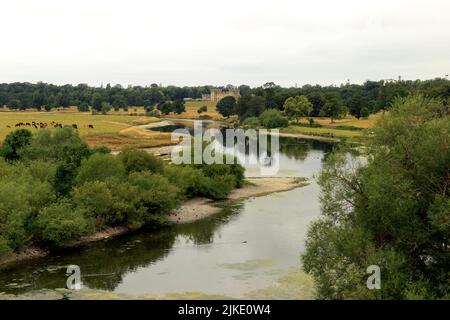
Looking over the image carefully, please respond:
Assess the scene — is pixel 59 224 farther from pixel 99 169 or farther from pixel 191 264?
pixel 99 169

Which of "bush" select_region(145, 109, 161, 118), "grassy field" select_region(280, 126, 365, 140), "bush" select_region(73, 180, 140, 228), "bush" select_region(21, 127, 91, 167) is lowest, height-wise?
"bush" select_region(73, 180, 140, 228)

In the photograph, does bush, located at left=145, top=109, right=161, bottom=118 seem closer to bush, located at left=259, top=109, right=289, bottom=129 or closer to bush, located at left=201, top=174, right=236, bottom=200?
bush, located at left=259, top=109, right=289, bottom=129

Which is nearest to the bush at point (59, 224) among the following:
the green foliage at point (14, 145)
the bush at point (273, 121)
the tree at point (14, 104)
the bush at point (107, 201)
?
the bush at point (107, 201)

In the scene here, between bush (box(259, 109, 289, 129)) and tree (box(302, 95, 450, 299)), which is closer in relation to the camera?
tree (box(302, 95, 450, 299))

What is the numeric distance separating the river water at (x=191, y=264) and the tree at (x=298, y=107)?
104m

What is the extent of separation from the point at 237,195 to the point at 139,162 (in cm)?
1377

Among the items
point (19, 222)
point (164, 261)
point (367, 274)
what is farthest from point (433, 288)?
point (19, 222)

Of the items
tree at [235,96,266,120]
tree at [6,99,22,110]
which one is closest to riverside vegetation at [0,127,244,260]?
tree at [235,96,266,120]

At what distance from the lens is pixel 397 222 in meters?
24.6

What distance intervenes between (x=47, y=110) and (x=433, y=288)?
614ft

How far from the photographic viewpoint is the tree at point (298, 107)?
6078 inches

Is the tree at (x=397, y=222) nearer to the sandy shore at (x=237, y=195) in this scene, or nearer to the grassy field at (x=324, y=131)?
the sandy shore at (x=237, y=195)

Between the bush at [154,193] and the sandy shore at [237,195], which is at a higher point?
the bush at [154,193]

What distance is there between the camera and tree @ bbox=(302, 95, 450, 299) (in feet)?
75.8
